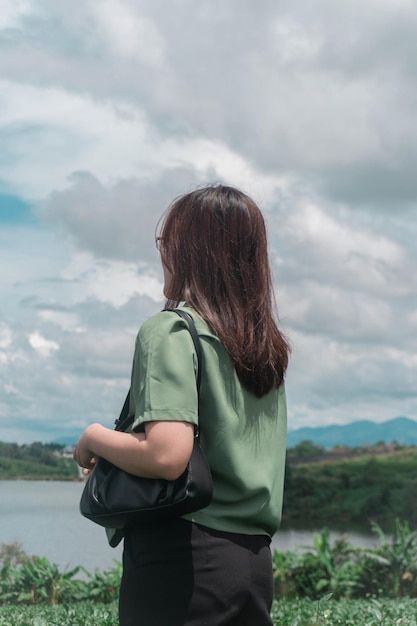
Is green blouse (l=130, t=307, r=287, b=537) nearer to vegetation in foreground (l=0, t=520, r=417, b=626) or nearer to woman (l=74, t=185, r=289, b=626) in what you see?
woman (l=74, t=185, r=289, b=626)

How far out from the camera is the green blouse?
5.50 feet

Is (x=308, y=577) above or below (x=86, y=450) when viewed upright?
below

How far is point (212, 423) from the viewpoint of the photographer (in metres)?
1.77

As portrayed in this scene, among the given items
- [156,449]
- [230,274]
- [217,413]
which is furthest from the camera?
[230,274]

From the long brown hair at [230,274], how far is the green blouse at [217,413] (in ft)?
0.13

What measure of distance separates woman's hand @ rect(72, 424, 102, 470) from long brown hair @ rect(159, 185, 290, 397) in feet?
1.04

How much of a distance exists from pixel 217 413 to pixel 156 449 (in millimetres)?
176

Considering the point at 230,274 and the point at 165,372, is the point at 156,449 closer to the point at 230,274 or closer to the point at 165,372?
the point at 165,372

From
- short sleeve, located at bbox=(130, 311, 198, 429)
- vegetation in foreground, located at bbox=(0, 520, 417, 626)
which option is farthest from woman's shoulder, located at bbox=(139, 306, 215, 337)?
vegetation in foreground, located at bbox=(0, 520, 417, 626)

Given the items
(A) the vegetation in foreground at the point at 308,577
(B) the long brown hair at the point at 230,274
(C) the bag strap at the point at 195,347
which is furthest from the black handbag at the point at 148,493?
(A) the vegetation in foreground at the point at 308,577

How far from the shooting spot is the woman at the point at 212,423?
5.52 ft

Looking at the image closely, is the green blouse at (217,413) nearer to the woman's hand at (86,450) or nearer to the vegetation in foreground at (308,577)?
the woman's hand at (86,450)

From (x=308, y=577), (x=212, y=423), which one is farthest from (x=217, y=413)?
(x=308, y=577)

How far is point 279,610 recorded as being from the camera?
182 inches
